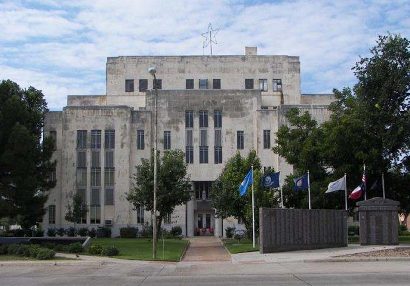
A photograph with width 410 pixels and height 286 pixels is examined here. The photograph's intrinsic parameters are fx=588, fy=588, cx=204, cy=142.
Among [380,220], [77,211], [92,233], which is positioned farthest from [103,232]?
[380,220]

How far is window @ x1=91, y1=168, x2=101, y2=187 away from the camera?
74.1m

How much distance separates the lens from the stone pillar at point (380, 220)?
1398 inches

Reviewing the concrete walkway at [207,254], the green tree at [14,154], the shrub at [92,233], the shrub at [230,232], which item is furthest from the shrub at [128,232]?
the green tree at [14,154]

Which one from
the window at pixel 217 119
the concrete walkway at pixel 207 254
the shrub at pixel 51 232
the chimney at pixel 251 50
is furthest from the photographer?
the chimney at pixel 251 50

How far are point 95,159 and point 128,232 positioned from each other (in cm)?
1091

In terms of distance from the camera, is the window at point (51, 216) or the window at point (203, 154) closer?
the window at point (51, 216)

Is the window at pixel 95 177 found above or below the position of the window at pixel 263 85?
below

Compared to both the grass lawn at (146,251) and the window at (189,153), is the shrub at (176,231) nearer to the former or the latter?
the window at (189,153)

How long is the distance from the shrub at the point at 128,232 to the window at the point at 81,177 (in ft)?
27.9

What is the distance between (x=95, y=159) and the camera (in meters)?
74.1

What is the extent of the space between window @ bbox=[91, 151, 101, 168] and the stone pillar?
146 ft

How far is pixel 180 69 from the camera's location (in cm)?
8138

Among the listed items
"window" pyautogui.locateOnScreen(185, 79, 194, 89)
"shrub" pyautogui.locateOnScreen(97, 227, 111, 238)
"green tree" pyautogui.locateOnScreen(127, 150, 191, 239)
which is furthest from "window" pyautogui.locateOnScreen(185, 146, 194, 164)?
"green tree" pyautogui.locateOnScreen(127, 150, 191, 239)

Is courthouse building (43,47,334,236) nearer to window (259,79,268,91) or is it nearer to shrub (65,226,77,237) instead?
shrub (65,226,77,237)
